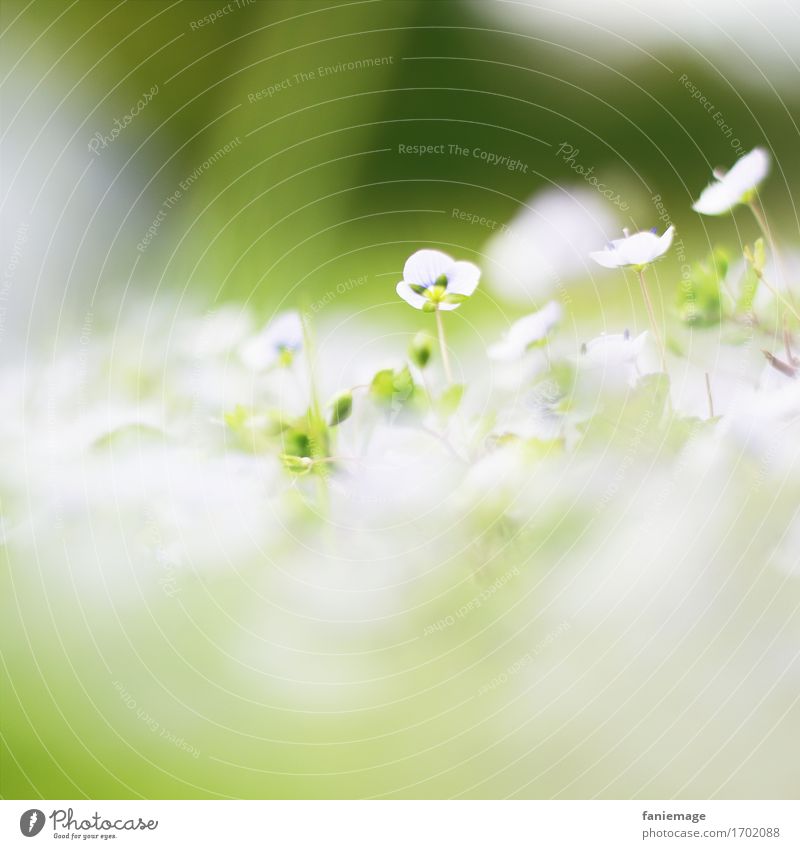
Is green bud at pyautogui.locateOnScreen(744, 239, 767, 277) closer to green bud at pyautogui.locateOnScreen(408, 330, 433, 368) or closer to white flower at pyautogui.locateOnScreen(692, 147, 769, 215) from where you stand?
white flower at pyautogui.locateOnScreen(692, 147, 769, 215)

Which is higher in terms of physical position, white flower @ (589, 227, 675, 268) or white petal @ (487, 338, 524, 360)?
white flower @ (589, 227, 675, 268)

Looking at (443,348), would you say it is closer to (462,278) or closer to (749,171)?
(462,278)

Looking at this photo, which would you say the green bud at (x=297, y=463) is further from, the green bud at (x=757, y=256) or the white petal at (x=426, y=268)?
the green bud at (x=757, y=256)

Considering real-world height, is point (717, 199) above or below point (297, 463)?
above

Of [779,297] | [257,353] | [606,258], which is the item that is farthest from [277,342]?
[779,297]

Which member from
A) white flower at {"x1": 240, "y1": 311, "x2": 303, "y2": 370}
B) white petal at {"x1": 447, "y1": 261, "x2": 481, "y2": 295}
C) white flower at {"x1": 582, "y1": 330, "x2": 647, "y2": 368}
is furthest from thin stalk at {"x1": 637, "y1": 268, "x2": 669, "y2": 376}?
white flower at {"x1": 240, "y1": 311, "x2": 303, "y2": 370}

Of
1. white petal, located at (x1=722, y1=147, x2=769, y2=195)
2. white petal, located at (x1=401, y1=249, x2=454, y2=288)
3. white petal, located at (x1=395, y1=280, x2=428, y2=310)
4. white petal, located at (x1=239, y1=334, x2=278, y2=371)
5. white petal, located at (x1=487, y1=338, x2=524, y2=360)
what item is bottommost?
white petal, located at (x1=487, y1=338, x2=524, y2=360)

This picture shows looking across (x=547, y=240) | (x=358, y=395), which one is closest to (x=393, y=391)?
(x=358, y=395)
